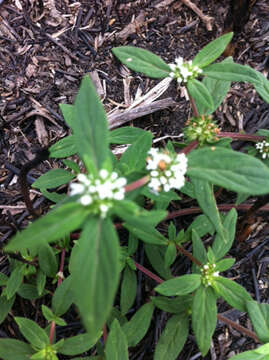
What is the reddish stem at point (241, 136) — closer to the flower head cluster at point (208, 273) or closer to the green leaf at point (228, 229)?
the green leaf at point (228, 229)

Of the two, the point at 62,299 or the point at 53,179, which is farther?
the point at 53,179

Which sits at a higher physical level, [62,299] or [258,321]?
[62,299]

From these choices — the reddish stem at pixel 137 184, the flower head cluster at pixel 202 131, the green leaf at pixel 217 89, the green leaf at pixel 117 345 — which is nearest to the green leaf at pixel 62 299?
the green leaf at pixel 117 345

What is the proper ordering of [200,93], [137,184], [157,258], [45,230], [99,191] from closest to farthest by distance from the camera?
1. [45,230]
2. [99,191]
3. [137,184]
4. [200,93]
5. [157,258]

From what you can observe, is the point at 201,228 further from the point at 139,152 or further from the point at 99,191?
the point at 99,191

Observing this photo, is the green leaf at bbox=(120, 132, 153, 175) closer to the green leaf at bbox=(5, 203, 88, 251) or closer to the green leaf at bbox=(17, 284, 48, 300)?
the green leaf at bbox=(5, 203, 88, 251)

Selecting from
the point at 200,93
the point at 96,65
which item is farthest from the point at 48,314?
the point at 96,65

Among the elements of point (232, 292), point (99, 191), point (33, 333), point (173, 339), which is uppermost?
point (99, 191)

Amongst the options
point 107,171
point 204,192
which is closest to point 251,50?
point 204,192
